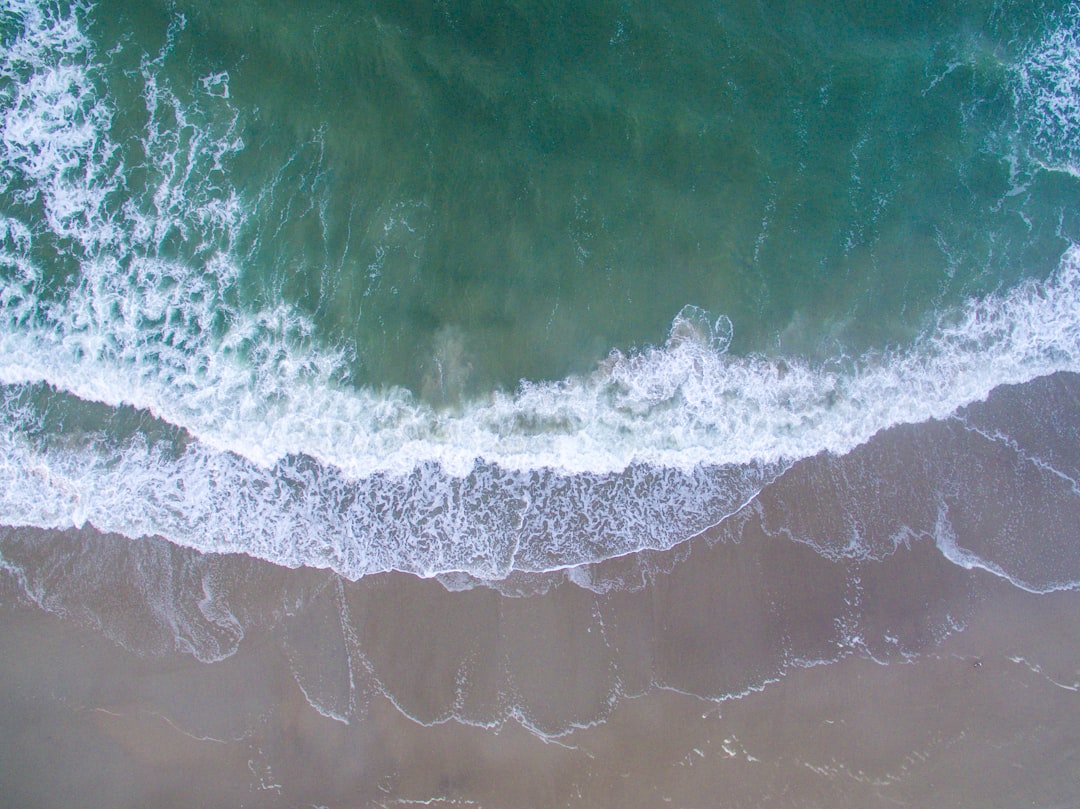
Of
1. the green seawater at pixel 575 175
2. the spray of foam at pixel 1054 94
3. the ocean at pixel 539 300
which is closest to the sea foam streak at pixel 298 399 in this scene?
the ocean at pixel 539 300

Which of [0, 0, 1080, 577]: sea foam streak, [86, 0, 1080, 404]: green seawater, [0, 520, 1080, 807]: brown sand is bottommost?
[0, 520, 1080, 807]: brown sand

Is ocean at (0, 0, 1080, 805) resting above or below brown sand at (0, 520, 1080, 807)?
above

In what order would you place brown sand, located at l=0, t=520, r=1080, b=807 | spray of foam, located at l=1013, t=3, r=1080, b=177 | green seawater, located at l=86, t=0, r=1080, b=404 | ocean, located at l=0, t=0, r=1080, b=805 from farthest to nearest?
spray of foam, located at l=1013, t=3, r=1080, b=177 < green seawater, located at l=86, t=0, r=1080, b=404 < ocean, located at l=0, t=0, r=1080, b=805 < brown sand, located at l=0, t=520, r=1080, b=807

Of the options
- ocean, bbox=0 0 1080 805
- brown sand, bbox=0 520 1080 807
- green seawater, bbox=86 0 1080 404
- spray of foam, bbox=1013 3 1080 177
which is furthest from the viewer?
spray of foam, bbox=1013 3 1080 177

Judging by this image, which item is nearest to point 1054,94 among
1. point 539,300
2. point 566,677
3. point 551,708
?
point 539,300

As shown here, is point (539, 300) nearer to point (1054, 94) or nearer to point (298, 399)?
point (298, 399)

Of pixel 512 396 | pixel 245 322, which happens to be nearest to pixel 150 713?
pixel 245 322

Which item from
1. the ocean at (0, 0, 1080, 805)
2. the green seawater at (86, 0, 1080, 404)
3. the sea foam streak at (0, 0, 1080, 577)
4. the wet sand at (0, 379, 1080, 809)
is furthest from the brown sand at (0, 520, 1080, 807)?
the green seawater at (86, 0, 1080, 404)

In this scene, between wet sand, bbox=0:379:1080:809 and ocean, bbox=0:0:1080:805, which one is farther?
ocean, bbox=0:0:1080:805

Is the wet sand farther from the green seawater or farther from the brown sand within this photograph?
the green seawater
